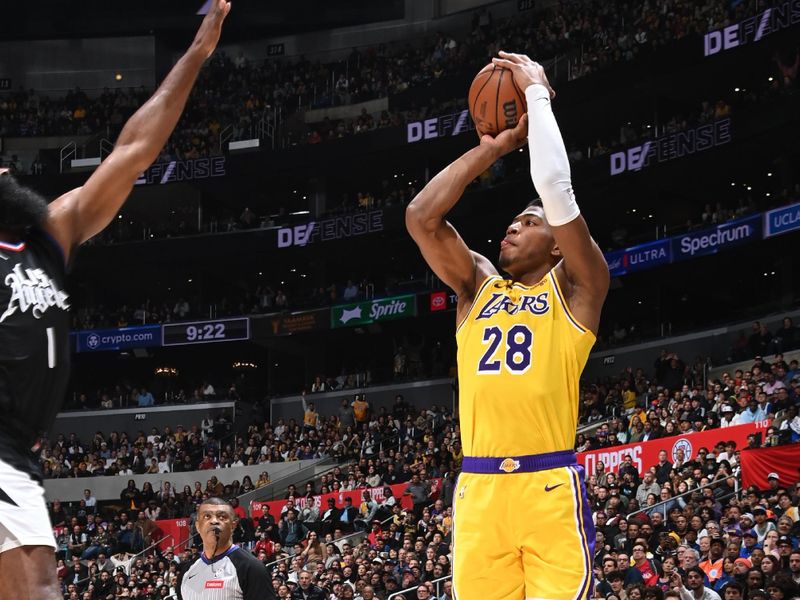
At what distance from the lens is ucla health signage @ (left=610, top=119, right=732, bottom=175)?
27078 millimetres

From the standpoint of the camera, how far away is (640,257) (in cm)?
2862

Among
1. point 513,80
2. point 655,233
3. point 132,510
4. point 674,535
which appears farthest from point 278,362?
point 513,80

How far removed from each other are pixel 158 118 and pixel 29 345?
92cm

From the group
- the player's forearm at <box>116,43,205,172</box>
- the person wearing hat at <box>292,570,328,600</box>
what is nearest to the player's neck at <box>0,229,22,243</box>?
the player's forearm at <box>116,43,205,172</box>

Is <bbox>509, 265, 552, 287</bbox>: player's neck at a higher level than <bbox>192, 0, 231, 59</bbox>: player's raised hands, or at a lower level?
lower

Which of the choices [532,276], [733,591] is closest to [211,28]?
[532,276]

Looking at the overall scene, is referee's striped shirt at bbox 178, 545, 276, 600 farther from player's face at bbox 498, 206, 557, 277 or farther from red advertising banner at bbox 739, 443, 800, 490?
red advertising banner at bbox 739, 443, 800, 490

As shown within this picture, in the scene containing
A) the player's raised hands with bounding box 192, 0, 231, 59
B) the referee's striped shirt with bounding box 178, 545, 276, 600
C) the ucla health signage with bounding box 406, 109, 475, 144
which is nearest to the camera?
the player's raised hands with bounding box 192, 0, 231, 59

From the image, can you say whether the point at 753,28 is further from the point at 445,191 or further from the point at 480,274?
the point at 445,191

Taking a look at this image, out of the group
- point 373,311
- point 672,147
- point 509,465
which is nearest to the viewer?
point 509,465

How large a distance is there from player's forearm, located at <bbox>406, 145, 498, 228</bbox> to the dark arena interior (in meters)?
0.01

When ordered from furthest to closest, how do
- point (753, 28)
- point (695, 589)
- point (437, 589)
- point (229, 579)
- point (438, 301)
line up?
1. point (438, 301)
2. point (753, 28)
3. point (437, 589)
4. point (695, 589)
5. point (229, 579)

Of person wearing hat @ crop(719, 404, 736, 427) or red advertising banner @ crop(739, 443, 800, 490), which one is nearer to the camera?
red advertising banner @ crop(739, 443, 800, 490)

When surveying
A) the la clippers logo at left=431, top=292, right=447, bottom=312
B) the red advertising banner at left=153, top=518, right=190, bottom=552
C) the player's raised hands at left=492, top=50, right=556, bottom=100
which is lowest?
the red advertising banner at left=153, top=518, right=190, bottom=552
